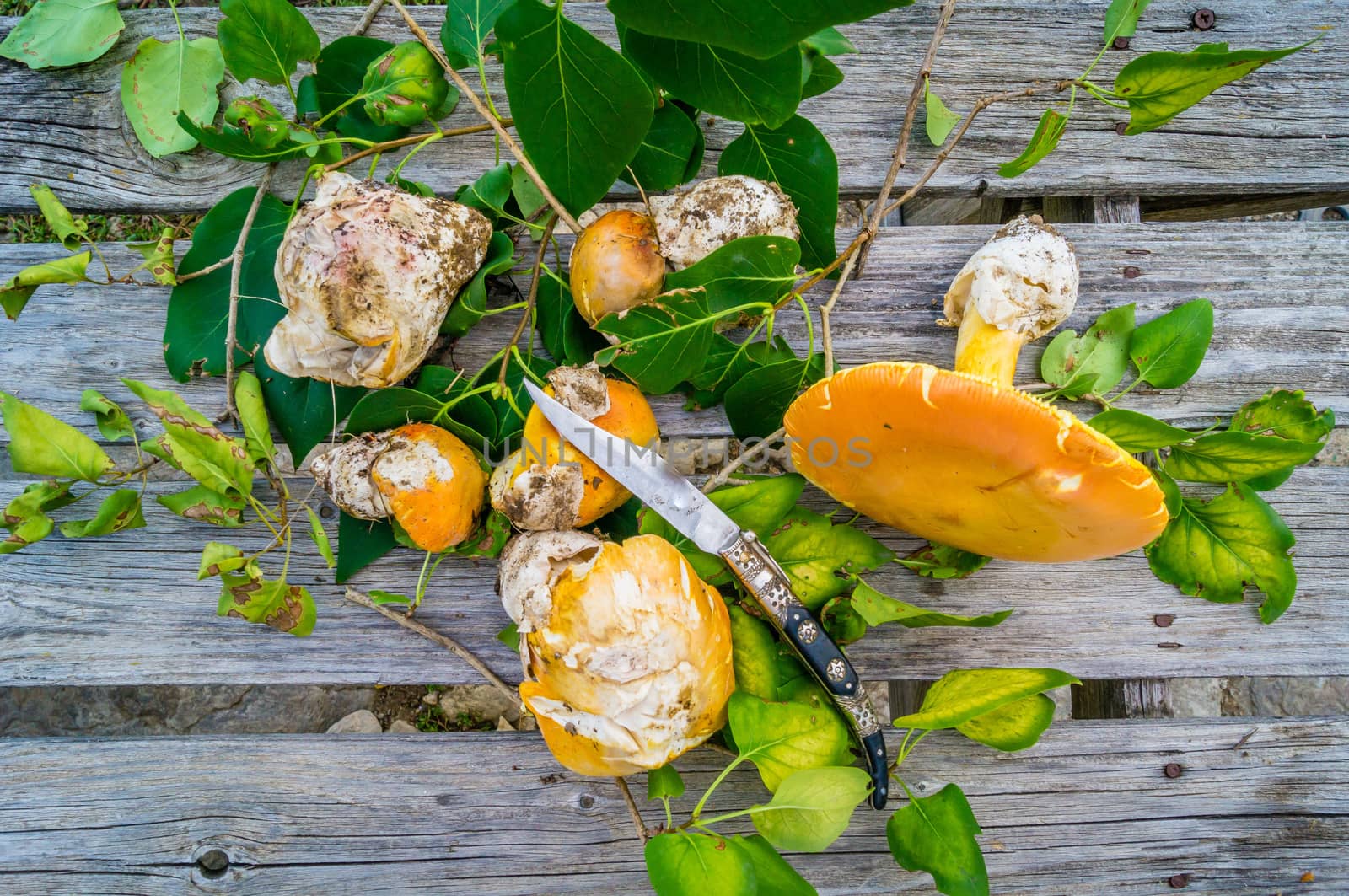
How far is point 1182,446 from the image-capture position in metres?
0.89

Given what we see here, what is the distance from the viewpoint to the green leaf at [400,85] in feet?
2.82

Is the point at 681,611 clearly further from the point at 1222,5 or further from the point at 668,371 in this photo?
the point at 1222,5

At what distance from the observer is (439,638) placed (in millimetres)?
919

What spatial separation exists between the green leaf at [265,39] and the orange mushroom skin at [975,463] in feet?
2.22

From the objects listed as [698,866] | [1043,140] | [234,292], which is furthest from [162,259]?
[1043,140]

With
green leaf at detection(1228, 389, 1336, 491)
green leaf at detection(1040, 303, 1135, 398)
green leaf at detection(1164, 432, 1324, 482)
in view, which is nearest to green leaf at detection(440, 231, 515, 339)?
green leaf at detection(1040, 303, 1135, 398)

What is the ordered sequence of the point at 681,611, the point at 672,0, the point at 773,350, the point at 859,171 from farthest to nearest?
1. the point at 859,171
2. the point at 773,350
3. the point at 681,611
4. the point at 672,0

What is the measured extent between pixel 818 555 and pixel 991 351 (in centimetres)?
28

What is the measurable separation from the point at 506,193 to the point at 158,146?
450 mm

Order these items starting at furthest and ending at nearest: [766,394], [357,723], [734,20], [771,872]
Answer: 1. [357,723]
2. [766,394]
3. [771,872]
4. [734,20]

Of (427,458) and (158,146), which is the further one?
(158,146)

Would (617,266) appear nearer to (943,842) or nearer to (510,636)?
(510,636)

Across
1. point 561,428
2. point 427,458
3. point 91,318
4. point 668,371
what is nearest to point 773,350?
point 668,371

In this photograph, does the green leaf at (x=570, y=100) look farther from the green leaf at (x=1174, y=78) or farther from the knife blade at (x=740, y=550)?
the green leaf at (x=1174, y=78)
